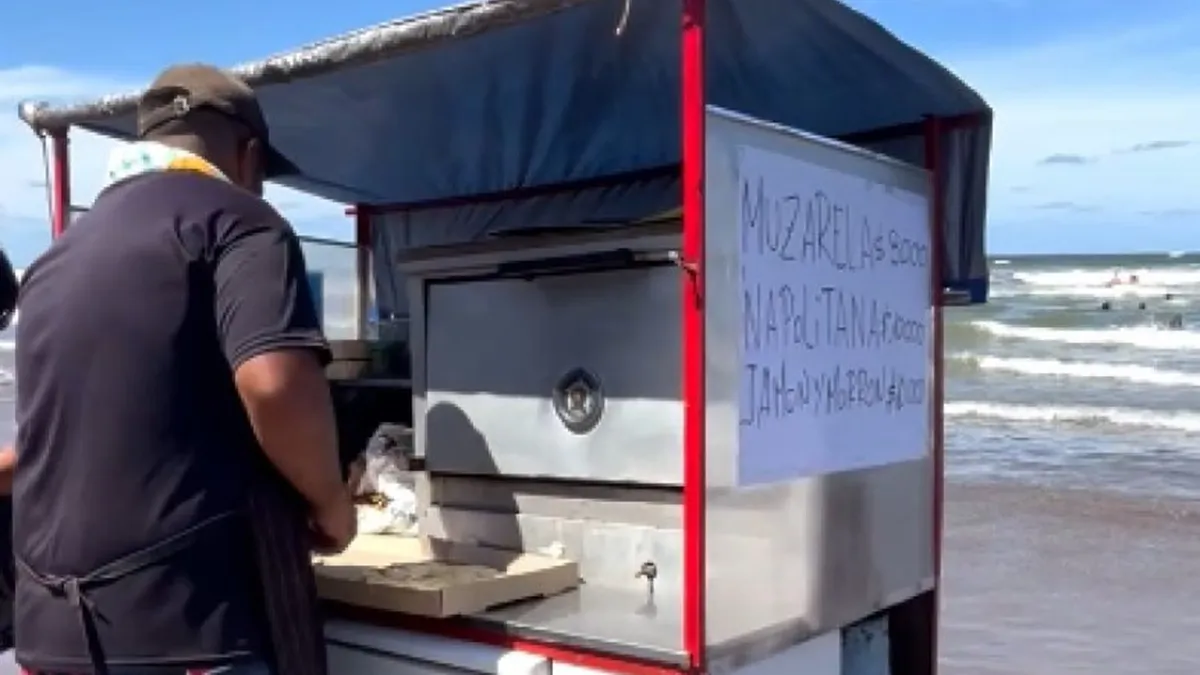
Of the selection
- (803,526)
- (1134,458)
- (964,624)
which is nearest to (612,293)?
(803,526)

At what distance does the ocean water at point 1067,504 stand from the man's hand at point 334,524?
2.16m

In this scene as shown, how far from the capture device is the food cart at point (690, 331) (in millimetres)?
2260

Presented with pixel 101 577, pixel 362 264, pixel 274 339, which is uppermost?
pixel 362 264

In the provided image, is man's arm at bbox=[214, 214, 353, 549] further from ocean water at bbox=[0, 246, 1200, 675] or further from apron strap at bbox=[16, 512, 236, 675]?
ocean water at bbox=[0, 246, 1200, 675]

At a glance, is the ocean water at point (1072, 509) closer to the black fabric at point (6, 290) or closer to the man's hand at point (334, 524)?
the man's hand at point (334, 524)

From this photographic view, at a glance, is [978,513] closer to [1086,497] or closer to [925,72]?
[1086,497]

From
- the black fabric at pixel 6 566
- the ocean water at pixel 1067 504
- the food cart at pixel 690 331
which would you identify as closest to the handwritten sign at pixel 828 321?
the food cart at pixel 690 331

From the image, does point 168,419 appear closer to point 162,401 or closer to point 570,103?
point 162,401

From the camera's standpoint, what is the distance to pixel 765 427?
2365mm

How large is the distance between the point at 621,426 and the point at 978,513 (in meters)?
7.94

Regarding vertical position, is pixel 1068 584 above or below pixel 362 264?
below

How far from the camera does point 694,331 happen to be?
213cm

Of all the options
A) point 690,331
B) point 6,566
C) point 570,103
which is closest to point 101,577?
point 6,566

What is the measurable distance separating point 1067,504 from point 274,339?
9.42 metres
